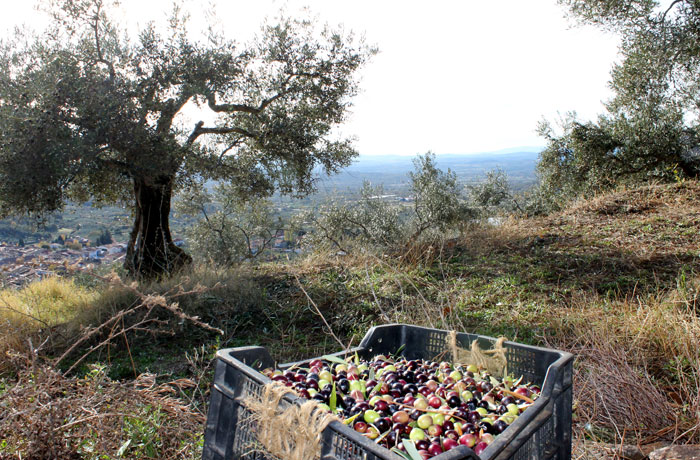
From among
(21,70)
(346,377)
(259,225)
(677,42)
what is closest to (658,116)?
(677,42)

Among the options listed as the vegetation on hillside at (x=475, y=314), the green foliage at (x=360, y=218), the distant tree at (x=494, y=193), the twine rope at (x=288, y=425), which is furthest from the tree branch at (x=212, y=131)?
the distant tree at (x=494, y=193)

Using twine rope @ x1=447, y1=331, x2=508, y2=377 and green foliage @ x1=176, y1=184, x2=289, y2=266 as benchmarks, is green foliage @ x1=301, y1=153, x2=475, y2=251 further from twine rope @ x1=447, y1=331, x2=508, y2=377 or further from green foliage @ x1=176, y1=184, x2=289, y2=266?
twine rope @ x1=447, y1=331, x2=508, y2=377

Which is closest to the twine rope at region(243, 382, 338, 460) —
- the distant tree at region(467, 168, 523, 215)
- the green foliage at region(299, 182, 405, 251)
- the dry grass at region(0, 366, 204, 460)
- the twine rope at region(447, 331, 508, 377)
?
the twine rope at region(447, 331, 508, 377)

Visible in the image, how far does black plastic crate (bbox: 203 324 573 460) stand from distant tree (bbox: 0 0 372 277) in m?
5.75

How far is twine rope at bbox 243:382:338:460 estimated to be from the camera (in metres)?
1.20

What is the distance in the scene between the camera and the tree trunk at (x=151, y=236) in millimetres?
7859

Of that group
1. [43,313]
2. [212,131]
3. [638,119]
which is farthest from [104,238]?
[638,119]

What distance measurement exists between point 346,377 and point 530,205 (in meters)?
14.5

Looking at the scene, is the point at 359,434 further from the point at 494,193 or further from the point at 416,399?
the point at 494,193

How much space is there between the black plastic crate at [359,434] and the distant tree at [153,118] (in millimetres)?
5747

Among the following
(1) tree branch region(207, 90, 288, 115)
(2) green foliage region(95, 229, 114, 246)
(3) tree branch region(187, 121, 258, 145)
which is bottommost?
(2) green foliage region(95, 229, 114, 246)

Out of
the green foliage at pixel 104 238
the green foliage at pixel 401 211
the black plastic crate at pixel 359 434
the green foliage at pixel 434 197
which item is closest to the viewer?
the black plastic crate at pixel 359 434

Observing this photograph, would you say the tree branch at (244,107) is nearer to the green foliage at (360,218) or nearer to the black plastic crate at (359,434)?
the green foliage at (360,218)

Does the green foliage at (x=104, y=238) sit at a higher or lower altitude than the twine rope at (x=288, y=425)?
lower
